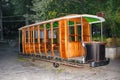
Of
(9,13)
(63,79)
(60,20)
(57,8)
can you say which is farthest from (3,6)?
(63,79)

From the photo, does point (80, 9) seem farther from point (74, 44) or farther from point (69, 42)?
point (69, 42)

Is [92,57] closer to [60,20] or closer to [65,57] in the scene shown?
[65,57]

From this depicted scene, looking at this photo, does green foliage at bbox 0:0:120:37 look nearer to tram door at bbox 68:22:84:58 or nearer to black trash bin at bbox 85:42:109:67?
tram door at bbox 68:22:84:58

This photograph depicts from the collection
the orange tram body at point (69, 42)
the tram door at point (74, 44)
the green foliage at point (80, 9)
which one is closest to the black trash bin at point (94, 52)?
the orange tram body at point (69, 42)

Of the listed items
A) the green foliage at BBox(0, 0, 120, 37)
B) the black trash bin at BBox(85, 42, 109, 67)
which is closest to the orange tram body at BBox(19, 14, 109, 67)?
the black trash bin at BBox(85, 42, 109, 67)

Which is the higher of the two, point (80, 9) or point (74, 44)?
point (80, 9)

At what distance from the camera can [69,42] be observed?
12227 mm

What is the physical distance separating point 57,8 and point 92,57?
692 centimetres

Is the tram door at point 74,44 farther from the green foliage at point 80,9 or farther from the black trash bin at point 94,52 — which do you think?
the green foliage at point 80,9

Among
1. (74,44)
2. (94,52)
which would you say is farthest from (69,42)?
(94,52)

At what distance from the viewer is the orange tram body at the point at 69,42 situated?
36.6 ft

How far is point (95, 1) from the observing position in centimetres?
1767

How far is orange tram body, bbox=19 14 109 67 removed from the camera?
11148 millimetres

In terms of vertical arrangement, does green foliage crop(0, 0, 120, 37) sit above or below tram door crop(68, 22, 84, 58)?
above
